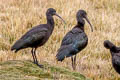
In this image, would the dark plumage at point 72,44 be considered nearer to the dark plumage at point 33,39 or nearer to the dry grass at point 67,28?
the dry grass at point 67,28

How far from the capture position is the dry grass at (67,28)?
30.6ft

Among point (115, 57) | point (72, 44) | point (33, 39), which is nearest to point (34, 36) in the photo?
point (33, 39)

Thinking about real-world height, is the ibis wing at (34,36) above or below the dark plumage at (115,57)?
above

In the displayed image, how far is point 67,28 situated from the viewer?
1191cm

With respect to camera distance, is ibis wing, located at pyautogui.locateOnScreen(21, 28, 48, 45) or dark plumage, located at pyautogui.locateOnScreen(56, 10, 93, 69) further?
dark plumage, located at pyautogui.locateOnScreen(56, 10, 93, 69)

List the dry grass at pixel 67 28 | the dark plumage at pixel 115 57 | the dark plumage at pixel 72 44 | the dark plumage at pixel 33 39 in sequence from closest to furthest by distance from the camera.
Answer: the dark plumage at pixel 33 39 → the dark plumage at pixel 115 57 → the dark plumage at pixel 72 44 → the dry grass at pixel 67 28

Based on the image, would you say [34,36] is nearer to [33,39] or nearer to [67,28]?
[33,39]

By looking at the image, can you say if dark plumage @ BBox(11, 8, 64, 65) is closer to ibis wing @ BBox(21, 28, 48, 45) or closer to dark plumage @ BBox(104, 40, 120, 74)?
ibis wing @ BBox(21, 28, 48, 45)

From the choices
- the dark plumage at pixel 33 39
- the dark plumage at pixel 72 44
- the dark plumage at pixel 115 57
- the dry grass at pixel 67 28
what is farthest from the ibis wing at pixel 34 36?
the dark plumage at pixel 115 57

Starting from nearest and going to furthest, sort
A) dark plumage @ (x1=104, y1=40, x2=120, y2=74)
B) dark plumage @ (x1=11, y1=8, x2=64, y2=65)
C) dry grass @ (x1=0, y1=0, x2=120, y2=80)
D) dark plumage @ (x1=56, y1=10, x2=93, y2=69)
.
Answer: dark plumage @ (x1=11, y1=8, x2=64, y2=65)
dark plumage @ (x1=104, y1=40, x2=120, y2=74)
dark plumage @ (x1=56, y1=10, x2=93, y2=69)
dry grass @ (x1=0, y1=0, x2=120, y2=80)

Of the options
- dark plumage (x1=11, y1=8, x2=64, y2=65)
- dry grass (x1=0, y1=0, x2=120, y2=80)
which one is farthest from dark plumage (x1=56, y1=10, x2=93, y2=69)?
dark plumage (x1=11, y1=8, x2=64, y2=65)

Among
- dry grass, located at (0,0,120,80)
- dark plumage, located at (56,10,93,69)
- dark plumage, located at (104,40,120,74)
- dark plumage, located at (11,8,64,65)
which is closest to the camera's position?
dark plumage, located at (11,8,64,65)

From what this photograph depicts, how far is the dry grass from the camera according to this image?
30.6 ft

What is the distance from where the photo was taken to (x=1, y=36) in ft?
35.4
